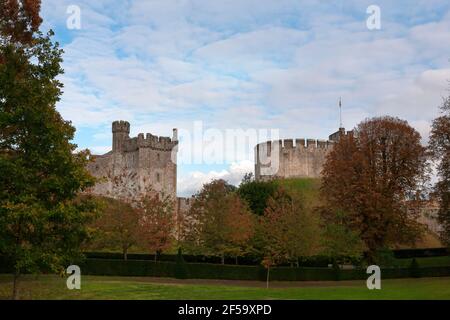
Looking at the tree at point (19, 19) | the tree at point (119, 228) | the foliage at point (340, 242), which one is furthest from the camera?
the tree at point (119, 228)

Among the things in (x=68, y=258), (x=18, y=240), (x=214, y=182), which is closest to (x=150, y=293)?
(x=68, y=258)

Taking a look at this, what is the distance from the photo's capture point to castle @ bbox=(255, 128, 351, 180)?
87250mm

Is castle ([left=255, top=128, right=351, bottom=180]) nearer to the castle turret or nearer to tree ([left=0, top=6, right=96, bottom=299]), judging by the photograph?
the castle turret

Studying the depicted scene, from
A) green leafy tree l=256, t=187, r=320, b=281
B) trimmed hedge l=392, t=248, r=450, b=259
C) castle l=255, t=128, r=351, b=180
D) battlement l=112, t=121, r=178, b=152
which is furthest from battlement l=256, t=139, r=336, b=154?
green leafy tree l=256, t=187, r=320, b=281

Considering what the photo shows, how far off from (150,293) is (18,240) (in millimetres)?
6931

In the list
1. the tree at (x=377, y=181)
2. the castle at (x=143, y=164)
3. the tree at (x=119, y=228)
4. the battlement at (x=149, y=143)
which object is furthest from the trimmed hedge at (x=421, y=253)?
the battlement at (x=149, y=143)

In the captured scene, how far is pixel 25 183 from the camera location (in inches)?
867

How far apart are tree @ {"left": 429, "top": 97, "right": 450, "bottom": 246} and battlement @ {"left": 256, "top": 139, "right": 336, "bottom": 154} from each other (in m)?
42.5

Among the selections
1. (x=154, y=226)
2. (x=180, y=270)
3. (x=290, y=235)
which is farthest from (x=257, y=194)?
(x=180, y=270)

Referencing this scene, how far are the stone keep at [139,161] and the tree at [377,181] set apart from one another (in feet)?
104

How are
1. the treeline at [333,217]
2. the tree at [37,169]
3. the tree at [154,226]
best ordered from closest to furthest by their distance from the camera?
1. the tree at [37,169]
2. the treeline at [333,217]
3. the tree at [154,226]

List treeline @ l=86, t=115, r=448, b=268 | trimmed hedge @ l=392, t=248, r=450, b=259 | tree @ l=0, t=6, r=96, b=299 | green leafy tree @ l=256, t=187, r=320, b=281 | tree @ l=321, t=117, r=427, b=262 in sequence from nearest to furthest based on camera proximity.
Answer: tree @ l=0, t=6, r=96, b=299 → green leafy tree @ l=256, t=187, r=320, b=281 → treeline @ l=86, t=115, r=448, b=268 → tree @ l=321, t=117, r=427, b=262 → trimmed hedge @ l=392, t=248, r=450, b=259

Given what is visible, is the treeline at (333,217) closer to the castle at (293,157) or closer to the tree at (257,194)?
the tree at (257,194)

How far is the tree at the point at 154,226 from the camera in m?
46.8
